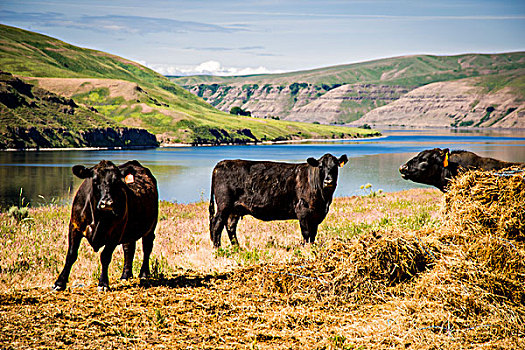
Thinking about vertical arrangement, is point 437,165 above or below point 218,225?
above

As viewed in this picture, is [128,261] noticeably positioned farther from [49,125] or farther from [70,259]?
[49,125]

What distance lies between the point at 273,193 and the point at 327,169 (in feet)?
5.26

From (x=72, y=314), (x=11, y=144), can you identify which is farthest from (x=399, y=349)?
(x=11, y=144)

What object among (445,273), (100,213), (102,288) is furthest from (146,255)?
(445,273)

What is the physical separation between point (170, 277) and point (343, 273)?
357 centimetres

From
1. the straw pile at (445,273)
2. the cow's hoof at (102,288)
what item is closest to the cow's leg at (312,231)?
the straw pile at (445,273)

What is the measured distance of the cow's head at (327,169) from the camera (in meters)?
12.4

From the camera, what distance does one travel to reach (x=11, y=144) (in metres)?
111

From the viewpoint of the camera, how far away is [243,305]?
25.1 feet

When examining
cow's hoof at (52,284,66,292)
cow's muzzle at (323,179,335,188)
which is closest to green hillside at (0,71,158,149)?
cow's muzzle at (323,179,335,188)

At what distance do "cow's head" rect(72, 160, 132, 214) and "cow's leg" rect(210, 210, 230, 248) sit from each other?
183 inches

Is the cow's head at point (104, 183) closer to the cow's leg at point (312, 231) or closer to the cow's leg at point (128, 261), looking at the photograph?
the cow's leg at point (128, 261)

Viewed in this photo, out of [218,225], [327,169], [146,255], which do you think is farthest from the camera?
[218,225]

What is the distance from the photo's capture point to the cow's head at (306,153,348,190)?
12.4 meters
